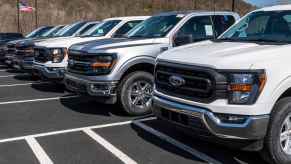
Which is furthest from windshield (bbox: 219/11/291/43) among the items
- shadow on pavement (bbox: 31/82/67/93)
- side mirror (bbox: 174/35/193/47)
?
shadow on pavement (bbox: 31/82/67/93)

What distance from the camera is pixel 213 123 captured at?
14.7ft

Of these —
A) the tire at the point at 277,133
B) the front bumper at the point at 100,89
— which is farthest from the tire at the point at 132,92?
the tire at the point at 277,133

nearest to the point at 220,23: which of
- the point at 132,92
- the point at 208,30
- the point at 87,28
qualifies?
the point at 208,30

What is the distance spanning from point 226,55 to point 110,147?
214 centimetres

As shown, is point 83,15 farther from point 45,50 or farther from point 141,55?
point 141,55

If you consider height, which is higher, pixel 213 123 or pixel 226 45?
pixel 226 45

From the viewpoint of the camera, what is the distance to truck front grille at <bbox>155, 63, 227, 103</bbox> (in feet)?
14.7

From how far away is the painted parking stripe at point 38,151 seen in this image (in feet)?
17.0

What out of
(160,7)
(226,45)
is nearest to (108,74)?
(226,45)

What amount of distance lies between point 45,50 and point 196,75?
602 cm

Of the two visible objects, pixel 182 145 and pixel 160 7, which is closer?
pixel 182 145

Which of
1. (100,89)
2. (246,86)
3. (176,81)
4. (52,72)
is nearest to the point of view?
(246,86)

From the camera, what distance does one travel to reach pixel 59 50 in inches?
381

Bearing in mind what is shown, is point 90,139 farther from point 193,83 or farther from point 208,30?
point 208,30
